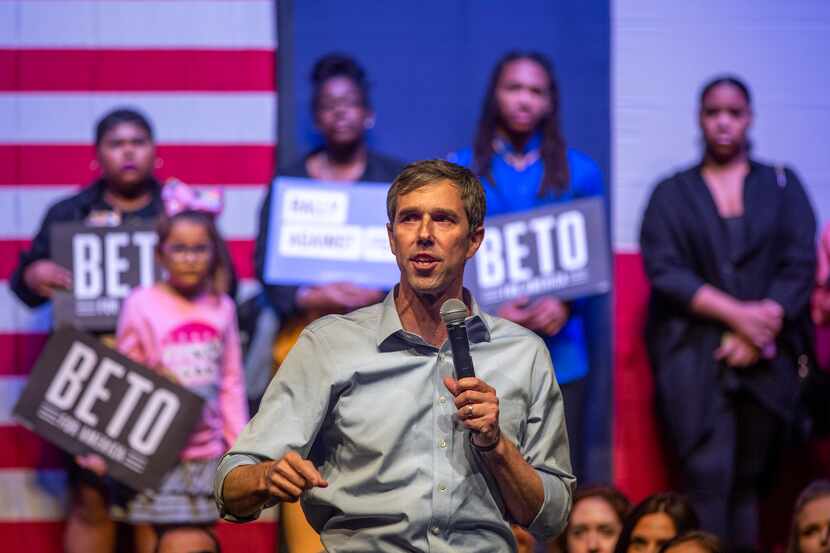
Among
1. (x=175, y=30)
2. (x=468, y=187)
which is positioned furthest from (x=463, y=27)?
(x=468, y=187)

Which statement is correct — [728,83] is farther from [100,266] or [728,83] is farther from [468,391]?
[468,391]

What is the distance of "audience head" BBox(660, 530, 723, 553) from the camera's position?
12.4 feet

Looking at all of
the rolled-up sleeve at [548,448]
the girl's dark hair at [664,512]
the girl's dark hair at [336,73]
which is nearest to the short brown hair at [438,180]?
the rolled-up sleeve at [548,448]

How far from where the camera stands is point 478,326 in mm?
2523

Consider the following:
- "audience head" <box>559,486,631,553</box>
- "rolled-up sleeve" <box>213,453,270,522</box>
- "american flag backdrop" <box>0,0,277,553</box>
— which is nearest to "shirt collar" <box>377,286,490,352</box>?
"rolled-up sleeve" <box>213,453,270,522</box>

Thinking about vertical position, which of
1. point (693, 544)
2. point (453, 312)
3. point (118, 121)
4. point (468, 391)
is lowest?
point (693, 544)

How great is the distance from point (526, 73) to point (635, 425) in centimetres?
154

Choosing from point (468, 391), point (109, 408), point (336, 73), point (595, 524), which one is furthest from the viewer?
point (336, 73)

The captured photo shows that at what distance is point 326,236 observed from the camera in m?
5.11

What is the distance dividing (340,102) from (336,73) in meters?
0.13

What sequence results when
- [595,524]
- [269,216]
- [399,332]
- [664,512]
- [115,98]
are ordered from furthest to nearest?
[115,98] → [269,216] → [595,524] → [664,512] → [399,332]

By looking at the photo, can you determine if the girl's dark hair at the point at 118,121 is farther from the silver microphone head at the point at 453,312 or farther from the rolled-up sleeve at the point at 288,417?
the silver microphone head at the point at 453,312

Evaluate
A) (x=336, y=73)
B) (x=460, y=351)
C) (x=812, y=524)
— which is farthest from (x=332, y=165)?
(x=460, y=351)

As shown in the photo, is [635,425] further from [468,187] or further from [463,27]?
[468,187]
